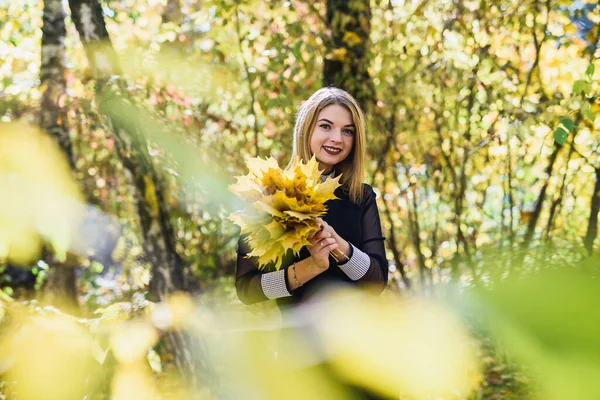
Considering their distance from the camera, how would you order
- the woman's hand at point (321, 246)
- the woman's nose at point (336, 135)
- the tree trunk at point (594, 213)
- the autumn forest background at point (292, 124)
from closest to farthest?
the woman's hand at point (321, 246) < the woman's nose at point (336, 135) < the autumn forest background at point (292, 124) < the tree trunk at point (594, 213)

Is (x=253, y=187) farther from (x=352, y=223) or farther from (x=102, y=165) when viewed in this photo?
(x=102, y=165)

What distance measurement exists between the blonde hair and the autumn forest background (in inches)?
33.1

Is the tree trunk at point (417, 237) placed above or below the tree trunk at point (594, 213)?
below

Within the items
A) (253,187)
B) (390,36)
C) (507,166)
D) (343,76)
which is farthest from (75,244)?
(253,187)

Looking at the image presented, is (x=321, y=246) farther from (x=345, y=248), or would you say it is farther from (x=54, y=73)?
(x=54, y=73)

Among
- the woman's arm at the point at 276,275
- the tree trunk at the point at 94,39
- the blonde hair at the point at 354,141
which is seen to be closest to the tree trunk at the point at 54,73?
the tree trunk at the point at 94,39

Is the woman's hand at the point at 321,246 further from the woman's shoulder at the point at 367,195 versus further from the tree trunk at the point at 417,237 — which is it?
the tree trunk at the point at 417,237

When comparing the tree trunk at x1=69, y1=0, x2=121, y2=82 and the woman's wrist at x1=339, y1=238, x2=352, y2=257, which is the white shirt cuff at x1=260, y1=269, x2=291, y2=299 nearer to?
the woman's wrist at x1=339, y1=238, x2=352, y2=257

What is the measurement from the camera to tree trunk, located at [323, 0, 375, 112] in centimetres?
428

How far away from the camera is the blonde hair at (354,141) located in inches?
83.7

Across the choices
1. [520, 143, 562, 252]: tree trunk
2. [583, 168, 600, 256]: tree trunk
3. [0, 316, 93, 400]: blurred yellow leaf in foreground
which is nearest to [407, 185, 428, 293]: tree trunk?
[520, 143, 562, 252]: tree trunk

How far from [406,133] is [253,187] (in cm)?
351

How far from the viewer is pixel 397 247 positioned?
208 inches

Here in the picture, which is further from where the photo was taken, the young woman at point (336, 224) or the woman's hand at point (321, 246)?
the young woman at point (336, 224)
